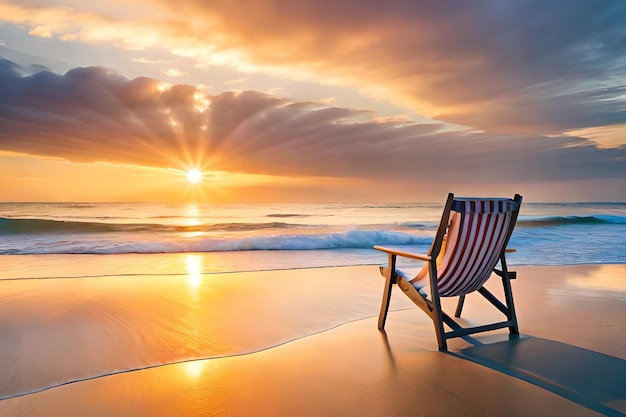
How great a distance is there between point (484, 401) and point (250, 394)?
55.3 inches

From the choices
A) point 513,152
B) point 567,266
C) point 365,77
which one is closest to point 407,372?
point 567,266

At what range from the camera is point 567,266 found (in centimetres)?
865

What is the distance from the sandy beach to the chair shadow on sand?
12 millimetres

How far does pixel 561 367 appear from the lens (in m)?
3.03

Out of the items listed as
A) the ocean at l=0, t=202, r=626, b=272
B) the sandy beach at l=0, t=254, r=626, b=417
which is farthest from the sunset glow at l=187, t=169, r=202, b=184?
the sandy beach at l=0, t=254, r=626, b=417

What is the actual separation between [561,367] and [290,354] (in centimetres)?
203

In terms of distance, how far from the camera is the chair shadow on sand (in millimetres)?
2541

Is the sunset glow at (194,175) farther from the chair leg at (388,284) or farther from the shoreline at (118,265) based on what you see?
the chair leg at (388,284)

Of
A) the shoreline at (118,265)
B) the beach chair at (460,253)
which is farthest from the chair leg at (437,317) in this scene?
the shoreline at (118,265)

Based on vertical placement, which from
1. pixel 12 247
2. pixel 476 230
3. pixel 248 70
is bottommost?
pixel 12 247

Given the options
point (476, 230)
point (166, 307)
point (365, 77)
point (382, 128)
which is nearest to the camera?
point (476, 230)

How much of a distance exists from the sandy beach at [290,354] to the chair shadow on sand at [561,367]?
0.01m

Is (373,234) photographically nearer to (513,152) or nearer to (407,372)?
(407,372)

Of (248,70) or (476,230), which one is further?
(248,70)
